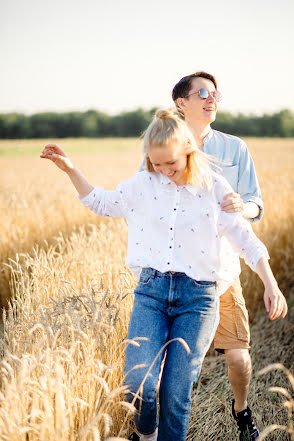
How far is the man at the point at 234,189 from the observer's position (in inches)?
92.5

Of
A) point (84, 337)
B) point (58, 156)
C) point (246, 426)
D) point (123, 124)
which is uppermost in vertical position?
point (123, 124)

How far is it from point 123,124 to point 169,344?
57638mm

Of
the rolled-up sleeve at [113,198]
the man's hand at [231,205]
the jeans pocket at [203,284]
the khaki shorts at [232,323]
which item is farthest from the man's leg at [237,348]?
the rolled-up sleeve at [113,198]

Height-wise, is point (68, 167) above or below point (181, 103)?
below

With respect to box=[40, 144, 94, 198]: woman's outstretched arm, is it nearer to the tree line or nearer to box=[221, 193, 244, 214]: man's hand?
box=[221, 193, 244, 214]: man's hand

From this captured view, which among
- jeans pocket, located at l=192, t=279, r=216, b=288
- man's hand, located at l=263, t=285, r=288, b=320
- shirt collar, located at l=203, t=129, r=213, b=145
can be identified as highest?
shirt collar, located at l=203, t=129, r=213, b=145

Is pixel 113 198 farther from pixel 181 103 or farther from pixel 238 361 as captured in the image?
pixel 238 361

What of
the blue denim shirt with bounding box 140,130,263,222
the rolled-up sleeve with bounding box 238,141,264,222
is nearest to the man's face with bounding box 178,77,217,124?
the blue denim shirt with bounding box 140,130,263,222

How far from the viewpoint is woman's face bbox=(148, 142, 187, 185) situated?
1977mm

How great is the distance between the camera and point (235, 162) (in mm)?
2574

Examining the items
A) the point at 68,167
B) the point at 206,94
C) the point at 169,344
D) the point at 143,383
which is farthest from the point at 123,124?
the point at 143,383

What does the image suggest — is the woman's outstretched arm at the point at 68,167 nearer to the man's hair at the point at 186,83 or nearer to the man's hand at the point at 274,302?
the man's hair at the point at 186,83

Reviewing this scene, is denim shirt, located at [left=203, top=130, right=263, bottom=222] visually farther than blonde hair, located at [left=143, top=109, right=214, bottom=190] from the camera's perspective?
Yes

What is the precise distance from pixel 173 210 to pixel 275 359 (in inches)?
81.9
